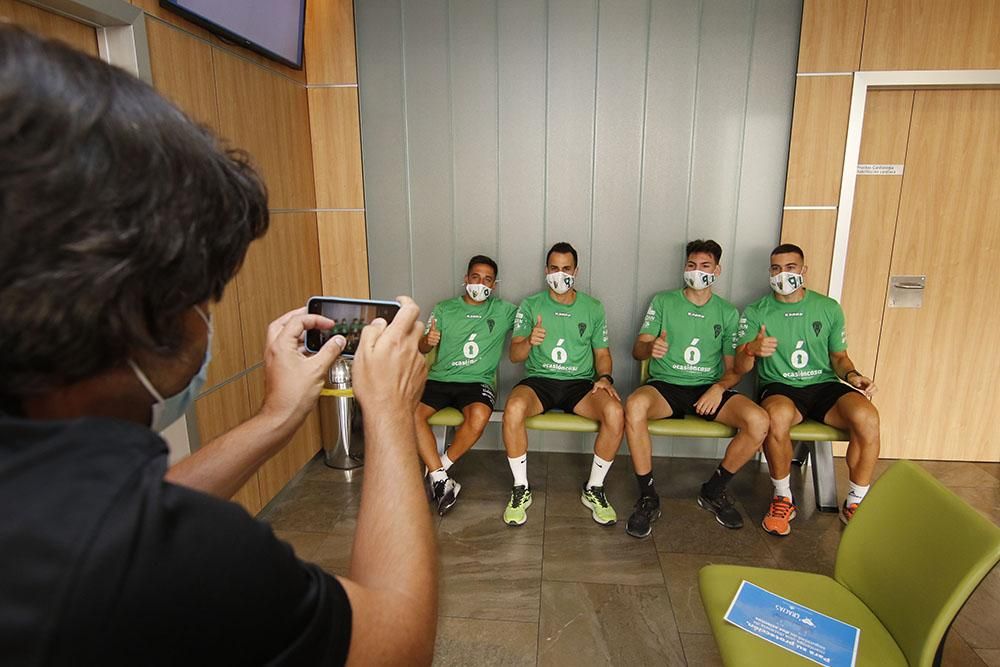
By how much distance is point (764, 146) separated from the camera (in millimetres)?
3209

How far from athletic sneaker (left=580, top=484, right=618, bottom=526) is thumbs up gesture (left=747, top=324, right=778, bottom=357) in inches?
43.8

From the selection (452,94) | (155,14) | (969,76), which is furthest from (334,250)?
(969,76)

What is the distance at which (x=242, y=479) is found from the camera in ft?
3.07

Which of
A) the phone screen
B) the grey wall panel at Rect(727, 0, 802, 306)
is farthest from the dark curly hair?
the grey wall panel at Rect(727, 0, 802, 306)

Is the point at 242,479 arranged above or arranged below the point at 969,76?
below

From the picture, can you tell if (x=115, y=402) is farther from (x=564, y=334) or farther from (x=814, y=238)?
(x=814, y=238)

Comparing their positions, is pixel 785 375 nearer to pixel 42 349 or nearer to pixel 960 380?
pixel 960 380

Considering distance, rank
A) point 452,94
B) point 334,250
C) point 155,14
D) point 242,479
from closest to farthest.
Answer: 1. point 242,479
2. point 155,14
3. point 452,94
4. point 334,250

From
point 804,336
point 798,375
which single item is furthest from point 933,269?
point 798,375

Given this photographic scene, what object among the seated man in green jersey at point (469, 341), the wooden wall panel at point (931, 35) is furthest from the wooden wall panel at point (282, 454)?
the wooden wall panel at point (931, 35)

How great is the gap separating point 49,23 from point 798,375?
3625 millimetres

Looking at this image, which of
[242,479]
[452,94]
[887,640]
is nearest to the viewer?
[242,479]

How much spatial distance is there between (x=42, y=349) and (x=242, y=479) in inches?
21.7

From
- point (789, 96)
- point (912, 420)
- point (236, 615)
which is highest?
point (789, 96)
